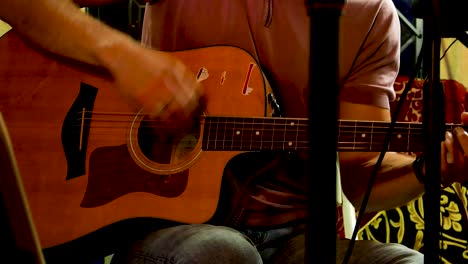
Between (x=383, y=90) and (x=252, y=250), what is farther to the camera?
(x=383, y=90)

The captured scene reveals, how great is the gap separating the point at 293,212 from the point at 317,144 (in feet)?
2.29

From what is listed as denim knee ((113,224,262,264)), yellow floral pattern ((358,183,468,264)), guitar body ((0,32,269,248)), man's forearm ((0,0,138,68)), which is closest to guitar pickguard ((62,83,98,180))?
guitar body ((0,32,269,248))

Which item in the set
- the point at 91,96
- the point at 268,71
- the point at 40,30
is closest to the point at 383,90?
the point at 268,71

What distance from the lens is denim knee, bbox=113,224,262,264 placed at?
0.97m

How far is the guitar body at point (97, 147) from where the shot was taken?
113 centimetres

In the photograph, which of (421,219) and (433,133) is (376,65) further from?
(421,219)

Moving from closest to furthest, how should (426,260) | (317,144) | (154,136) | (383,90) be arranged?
1. (317,144)
2. (426,260)
3. (154,136)
4. (383,90)

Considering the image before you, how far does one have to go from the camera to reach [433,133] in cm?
83

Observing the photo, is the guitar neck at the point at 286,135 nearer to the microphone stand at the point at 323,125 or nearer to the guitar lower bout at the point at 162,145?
the guitar lower bout at the point at 162,145

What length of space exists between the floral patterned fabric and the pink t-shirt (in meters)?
0.77

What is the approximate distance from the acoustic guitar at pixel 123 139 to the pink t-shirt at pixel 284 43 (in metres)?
0.13

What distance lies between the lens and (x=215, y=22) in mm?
1376

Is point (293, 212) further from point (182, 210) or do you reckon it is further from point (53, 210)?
point (53, 210)

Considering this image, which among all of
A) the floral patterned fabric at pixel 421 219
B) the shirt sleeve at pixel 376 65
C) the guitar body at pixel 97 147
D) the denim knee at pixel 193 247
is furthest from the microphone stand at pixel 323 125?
the floral patterned fabric at pixel 421 219
